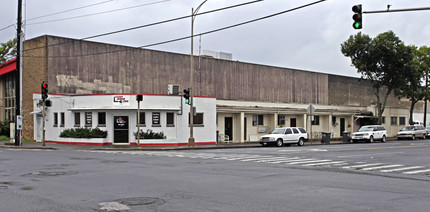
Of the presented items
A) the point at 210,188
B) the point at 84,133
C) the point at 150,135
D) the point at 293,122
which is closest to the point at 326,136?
the point at 293,122

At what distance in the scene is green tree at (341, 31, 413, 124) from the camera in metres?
47.8

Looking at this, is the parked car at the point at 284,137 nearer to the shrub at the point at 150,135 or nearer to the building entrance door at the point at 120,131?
the shrub at the point at 150,135

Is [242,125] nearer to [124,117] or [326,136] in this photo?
[326,136]

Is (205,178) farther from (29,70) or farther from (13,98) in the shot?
(13,98)

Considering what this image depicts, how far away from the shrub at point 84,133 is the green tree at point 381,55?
3000 cm

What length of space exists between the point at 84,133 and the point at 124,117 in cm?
325

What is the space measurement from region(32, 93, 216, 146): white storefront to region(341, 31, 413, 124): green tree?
21.6 meters

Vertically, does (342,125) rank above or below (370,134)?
above

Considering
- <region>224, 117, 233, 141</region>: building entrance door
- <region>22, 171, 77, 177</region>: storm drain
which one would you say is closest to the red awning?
<region>224, 117, 233, 141</region>: building entrance door

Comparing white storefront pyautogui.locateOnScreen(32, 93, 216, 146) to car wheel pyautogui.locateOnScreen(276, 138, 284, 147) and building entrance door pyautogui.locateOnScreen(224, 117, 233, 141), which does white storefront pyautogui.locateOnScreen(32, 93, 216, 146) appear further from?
car wheel pyautogui.locateOnScreen(276, 138, 284, 147)

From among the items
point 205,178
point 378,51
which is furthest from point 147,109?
point 378,51

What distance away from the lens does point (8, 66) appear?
137 feet

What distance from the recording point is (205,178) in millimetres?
12945

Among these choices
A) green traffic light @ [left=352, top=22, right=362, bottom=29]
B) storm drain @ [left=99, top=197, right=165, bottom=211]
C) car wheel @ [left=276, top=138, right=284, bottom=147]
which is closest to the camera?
storm drain @ [left=99, top=197, right=165, bottom=211]
